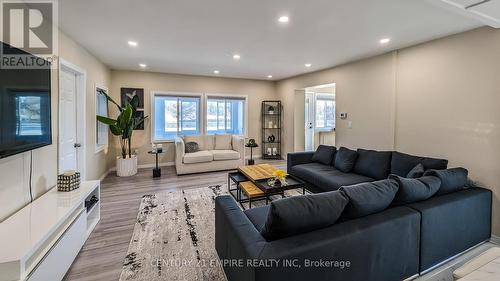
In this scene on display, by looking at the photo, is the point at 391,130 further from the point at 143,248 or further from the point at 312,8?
the point at 143,248

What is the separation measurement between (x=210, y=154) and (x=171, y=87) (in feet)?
7.26

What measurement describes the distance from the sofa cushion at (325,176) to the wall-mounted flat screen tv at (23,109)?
3.49 meters

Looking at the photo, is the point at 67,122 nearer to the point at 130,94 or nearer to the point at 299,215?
the point at 130,94

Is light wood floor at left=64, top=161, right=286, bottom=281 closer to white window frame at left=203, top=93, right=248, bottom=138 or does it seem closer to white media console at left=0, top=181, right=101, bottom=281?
white media console at left=0, top=181, right=101, bottom=281

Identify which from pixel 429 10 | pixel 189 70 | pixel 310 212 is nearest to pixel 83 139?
pixel 189 70

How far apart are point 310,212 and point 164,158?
5326mm

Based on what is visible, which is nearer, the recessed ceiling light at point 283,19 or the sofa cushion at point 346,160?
the recessed ceiling light at point 283,19

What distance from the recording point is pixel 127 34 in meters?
3.15

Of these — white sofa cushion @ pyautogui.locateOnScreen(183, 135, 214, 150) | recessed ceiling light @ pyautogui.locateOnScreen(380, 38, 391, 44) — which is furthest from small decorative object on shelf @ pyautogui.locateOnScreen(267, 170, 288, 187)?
white sofa cushion @ pyautogui.locateOnScreen(183, 135, 214, 150)

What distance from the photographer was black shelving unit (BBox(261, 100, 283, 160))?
716 cm

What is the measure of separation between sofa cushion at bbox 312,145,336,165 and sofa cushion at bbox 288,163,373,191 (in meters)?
0.10

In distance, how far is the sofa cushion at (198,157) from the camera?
507cm

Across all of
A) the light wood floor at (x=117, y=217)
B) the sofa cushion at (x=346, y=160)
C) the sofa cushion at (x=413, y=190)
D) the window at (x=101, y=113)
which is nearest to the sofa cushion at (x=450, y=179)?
the sofa cushion at (x=413, y=190)

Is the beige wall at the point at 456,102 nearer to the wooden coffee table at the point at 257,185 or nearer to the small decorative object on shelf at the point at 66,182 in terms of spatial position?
the wooden coffee table at the point at 257,185
